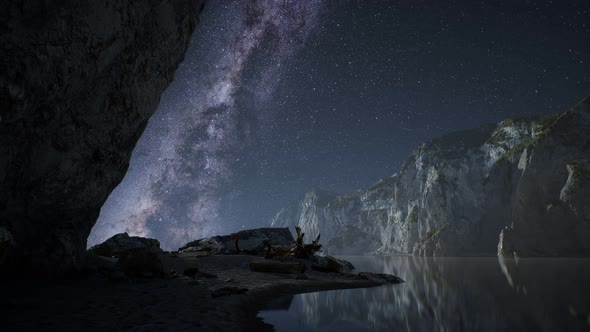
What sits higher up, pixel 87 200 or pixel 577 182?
pixel 577 182

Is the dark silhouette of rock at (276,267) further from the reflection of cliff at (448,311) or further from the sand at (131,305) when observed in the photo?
the reflection of cliff at (448,311)

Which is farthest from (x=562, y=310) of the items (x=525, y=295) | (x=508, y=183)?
(x=508, y=183)

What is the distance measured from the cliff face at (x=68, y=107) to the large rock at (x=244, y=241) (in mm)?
14846

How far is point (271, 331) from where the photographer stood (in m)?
6.35

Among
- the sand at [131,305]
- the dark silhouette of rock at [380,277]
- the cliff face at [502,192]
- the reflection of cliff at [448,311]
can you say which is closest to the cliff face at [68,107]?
the sand at [131,305]

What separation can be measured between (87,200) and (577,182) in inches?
3801

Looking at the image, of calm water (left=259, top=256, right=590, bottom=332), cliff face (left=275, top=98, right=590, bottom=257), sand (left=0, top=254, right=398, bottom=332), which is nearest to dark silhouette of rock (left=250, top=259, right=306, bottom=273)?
sand (left=0, top=254, right=398, bottom=332)

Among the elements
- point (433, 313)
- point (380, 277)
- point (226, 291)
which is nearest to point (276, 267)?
point (226, 291)

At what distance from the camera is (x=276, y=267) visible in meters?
15.4

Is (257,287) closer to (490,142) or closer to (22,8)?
(22,8)

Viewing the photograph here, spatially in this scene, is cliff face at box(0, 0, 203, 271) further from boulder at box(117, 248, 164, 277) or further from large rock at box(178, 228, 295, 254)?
large rock at box(178, 228, 295, 254)

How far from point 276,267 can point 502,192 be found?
399 feet

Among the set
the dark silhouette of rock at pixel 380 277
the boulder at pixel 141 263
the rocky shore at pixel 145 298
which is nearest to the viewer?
the rocky shore at pixel 145 298

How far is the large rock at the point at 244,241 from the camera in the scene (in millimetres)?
25906
